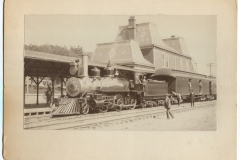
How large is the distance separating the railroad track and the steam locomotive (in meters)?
0.10

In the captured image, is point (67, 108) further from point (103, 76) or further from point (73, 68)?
point (103, 76)

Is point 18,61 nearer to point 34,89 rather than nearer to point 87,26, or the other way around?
point 34,89

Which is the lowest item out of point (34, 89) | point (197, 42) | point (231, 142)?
point (231, 142)

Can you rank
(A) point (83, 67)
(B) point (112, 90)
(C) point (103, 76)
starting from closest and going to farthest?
1. (A) point (83, 67)
2. (C) point (103, 76)
3. (B) point (112, 90)

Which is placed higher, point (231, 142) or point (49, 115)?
point (49, 115)

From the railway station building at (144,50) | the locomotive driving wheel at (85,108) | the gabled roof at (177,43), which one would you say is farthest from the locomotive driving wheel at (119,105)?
the gabled roof at (177,43)

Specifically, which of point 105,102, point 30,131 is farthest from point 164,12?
point 30,131

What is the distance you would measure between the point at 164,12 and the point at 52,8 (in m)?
1.70

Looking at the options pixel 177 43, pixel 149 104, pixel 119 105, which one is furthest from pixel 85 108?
pixel 177 43

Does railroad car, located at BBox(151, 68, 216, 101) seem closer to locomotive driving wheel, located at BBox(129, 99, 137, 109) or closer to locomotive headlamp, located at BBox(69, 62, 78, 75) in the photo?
locomotive driving wheel, located at BBox(129, 99, 137, 109)

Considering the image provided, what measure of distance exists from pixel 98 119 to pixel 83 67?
85 centimetres

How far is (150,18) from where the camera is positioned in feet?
15.0

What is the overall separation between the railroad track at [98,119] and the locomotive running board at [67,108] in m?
0.08

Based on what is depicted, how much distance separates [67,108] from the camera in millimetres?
4613
